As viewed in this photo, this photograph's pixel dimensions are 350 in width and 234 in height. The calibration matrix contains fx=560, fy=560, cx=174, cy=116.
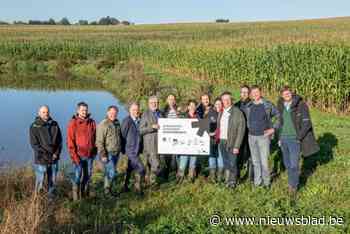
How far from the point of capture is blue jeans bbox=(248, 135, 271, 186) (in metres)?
10.8

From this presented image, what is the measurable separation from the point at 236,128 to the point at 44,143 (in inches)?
143

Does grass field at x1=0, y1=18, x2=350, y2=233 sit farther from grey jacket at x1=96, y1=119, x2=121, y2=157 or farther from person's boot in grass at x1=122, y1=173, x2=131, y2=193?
grey jacket at x1=96, y1=119, x2=121, y2=157

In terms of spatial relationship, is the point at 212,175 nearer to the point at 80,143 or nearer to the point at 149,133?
the point at 149,133

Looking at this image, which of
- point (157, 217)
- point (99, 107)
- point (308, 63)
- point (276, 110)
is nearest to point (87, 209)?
point (157, 217)

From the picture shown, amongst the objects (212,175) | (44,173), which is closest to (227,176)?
(212,175)

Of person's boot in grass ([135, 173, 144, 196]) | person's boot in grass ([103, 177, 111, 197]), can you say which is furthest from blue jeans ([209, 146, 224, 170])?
person's boot in grass ([103, 177, 111, 197])

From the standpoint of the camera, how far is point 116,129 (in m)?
10.8

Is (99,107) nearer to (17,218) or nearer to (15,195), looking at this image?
(15,195)

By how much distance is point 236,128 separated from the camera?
10781 mm

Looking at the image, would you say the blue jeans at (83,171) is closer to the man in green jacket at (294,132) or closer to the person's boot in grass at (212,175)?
the person's boot in grass at (212,175)

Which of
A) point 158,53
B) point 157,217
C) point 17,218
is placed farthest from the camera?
point 158,53

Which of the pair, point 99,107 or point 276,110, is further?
point 99,107

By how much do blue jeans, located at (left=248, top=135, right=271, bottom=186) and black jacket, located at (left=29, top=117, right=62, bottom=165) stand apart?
374cm

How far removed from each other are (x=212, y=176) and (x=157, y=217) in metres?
2.79
